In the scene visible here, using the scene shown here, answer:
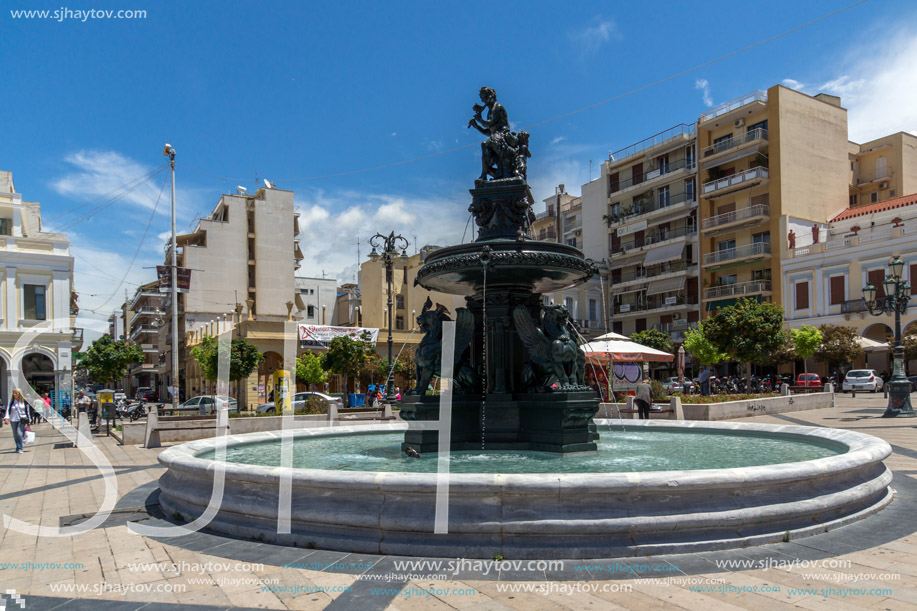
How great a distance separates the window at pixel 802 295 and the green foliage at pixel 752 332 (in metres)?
12.1

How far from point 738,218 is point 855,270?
9244 millimetres

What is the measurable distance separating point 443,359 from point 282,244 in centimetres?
4675

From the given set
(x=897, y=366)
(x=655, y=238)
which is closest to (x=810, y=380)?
(x=897, y=366)

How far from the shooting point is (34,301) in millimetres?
33812

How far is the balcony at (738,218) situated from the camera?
44.0m

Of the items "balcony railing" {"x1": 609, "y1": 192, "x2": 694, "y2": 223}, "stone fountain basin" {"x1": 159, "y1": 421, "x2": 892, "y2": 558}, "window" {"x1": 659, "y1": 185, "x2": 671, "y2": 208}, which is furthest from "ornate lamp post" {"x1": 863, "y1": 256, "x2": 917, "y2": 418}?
"window" {"x1": 659, "y1": 185, "x2": 671, "y2": 208}

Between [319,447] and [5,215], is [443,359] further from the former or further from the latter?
[5,215]

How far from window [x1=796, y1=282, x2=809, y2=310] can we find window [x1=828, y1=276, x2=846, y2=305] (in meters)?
1.53

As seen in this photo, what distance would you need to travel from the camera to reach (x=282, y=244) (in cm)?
5294

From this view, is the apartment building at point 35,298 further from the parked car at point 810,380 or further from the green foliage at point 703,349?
the parked car at point 810,380

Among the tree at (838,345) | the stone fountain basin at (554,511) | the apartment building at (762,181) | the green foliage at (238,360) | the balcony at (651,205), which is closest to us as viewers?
the stone fountain basin at (554,511)

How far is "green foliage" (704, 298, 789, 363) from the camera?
29.2m

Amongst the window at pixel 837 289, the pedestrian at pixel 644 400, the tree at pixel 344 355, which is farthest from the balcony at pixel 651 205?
the pedestrian at pixel 644 400

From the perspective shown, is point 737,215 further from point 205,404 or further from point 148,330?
point 148,330
